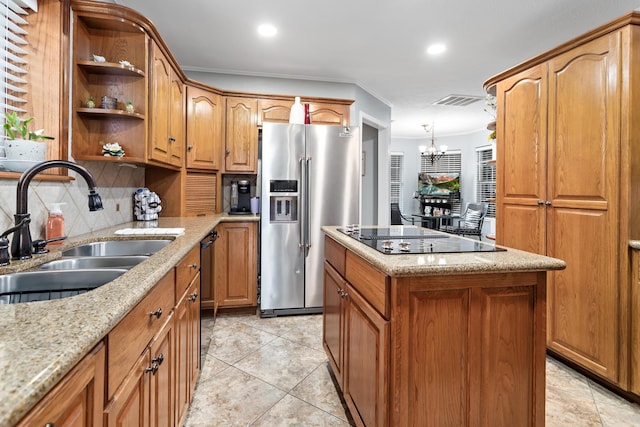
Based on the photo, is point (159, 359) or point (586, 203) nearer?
point (159, 359)

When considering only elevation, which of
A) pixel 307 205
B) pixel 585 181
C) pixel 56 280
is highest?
pixel 585 181

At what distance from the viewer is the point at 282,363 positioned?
2309mm

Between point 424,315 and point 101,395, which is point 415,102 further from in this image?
point 101,395

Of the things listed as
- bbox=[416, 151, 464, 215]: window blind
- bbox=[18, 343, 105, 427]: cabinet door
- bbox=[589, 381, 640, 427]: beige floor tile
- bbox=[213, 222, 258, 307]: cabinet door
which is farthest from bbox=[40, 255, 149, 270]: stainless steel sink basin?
bbox=[416, 151, 464, 215]: window blind

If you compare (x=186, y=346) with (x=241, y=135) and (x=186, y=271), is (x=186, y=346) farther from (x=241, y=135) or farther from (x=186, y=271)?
(x=241, y=135)

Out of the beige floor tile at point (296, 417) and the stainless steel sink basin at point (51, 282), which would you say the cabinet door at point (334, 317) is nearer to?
the beige floor tile at point (296, 417)

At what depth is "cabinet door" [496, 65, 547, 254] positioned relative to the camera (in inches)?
91.0

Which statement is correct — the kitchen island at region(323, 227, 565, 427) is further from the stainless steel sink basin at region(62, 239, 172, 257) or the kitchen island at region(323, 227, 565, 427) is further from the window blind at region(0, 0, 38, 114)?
the window blind at region(0, 0, 38, 114)

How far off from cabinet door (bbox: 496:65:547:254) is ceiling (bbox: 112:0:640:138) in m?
0.62

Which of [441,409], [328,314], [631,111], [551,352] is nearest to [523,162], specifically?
[631,111]

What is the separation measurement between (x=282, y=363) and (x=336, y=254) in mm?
949

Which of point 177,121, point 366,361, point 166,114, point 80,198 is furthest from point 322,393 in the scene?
point 177,121

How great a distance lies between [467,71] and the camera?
3836 millimetres

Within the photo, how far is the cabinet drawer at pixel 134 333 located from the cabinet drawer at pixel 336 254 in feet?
2.89
